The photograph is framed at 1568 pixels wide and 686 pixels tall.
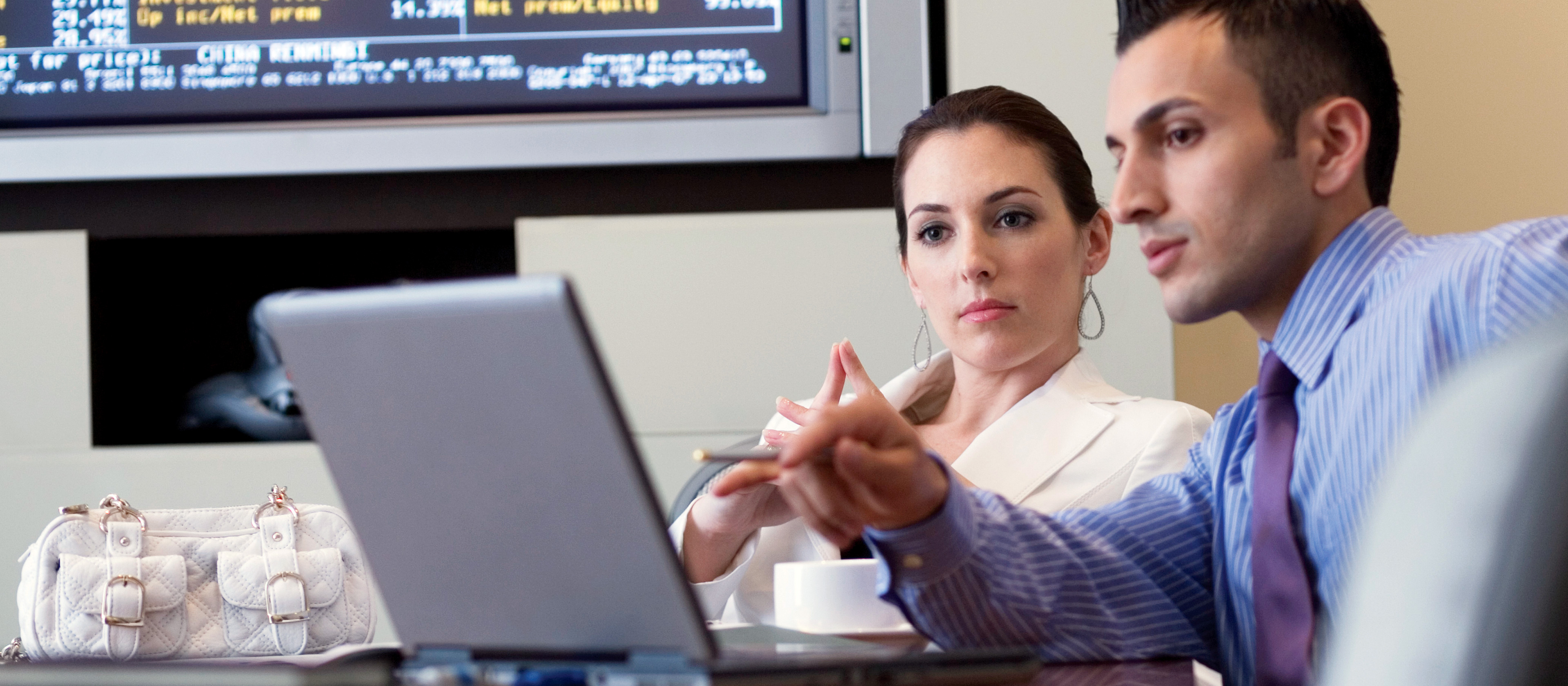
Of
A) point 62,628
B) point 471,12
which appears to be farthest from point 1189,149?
point 471,12

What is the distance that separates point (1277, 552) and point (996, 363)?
814mm

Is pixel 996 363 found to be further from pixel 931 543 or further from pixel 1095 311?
pixel 931 543

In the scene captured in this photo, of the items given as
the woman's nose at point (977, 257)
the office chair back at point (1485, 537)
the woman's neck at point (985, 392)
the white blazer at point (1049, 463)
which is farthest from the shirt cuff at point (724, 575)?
the office chair back at point (1485, 537)

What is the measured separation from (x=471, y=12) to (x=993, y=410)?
46.1 inches

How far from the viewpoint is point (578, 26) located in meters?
2.28

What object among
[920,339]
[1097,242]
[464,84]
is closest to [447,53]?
[464,84]

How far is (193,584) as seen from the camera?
4.00ft

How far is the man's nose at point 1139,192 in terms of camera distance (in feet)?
3.27

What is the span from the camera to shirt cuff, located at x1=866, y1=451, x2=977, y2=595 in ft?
2.79

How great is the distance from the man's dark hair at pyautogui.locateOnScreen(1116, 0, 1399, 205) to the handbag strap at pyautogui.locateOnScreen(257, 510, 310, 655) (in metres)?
0.88

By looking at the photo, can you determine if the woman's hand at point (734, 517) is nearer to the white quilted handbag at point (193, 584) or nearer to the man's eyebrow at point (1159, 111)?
the white quilted handbag at point (193, 584)

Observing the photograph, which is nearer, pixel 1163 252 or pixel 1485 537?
pixel 1485 537

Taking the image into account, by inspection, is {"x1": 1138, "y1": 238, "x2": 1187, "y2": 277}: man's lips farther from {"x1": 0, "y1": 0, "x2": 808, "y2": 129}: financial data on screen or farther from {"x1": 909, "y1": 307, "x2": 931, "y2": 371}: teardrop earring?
{"x1": 0, "y1": 0, "x2": 808, "y2": 129}: financial data on screen

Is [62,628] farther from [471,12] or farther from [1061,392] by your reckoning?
[471,12]
